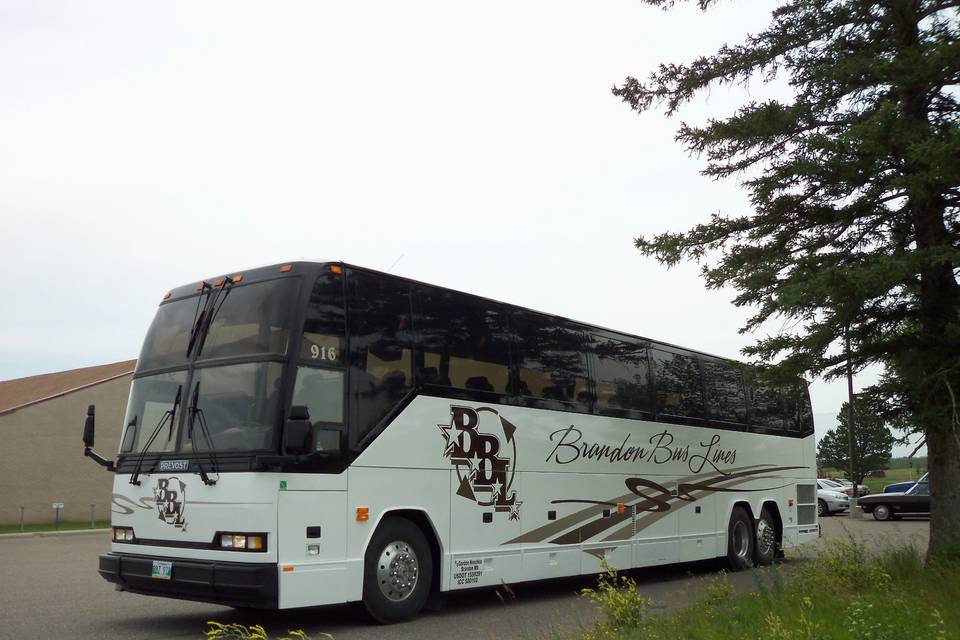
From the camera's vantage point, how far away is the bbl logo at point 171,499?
30.4 ft

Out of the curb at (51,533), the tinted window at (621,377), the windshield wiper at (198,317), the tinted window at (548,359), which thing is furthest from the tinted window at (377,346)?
the curb at (51,533)

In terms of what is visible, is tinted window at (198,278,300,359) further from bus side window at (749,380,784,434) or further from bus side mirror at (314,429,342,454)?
bus side window at (749,380,784,434)

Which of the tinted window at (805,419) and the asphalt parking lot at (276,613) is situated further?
the tinted window at (805,419)

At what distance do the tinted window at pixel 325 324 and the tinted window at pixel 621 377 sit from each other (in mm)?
5040

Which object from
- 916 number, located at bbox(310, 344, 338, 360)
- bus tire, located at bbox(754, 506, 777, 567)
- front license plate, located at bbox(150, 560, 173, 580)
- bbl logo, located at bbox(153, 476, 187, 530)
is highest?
916 number, located at bbox(310, 344, 338, 360)

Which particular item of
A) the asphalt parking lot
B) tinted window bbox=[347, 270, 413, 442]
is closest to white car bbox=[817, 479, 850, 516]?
the asphalt parking lot

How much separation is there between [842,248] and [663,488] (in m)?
5.03

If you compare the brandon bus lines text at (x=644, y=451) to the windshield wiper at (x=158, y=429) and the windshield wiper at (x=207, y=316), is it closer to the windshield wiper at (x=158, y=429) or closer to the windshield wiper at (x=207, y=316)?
the windshield wiper at (x=207, y=316)

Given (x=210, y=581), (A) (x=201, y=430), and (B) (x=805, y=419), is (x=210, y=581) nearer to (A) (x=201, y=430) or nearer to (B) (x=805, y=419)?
(A) (x=201, y=430)

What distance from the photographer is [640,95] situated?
40.4ft

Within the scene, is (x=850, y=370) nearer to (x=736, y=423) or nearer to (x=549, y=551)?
(x=549, y=551)

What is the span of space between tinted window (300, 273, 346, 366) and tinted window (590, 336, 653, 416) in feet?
16.5

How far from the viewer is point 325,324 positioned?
9.57 meters

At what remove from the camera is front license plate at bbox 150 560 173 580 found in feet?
29.9
